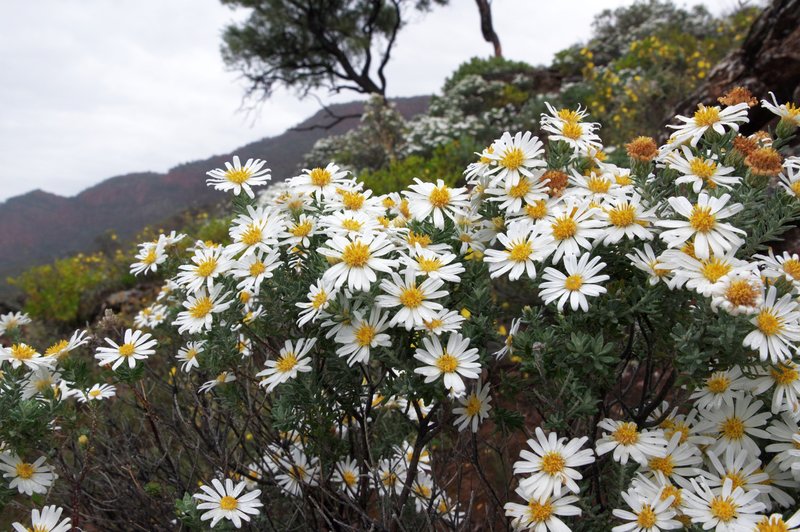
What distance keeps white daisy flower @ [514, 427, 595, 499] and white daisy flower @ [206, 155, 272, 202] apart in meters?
1.17

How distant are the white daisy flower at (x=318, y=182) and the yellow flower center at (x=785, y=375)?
130 centimetres

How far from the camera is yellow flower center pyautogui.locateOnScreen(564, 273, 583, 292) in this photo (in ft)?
4.15

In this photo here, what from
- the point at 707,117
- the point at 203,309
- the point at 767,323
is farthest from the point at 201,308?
the point at 707,117

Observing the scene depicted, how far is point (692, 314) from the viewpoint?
4.13 ft

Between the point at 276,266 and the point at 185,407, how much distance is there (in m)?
1.47

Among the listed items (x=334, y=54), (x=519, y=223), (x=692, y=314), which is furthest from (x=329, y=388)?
(x=334, y=54)

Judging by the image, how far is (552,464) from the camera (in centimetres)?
126

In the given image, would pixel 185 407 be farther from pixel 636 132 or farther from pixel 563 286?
pixel 636 132

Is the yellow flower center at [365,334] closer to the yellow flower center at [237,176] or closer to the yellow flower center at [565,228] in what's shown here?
the yellow flower center at [565,228]

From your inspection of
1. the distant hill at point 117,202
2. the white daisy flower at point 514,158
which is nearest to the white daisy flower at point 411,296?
the white daisy flower at point 514,158

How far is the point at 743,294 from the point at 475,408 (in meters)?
0.72

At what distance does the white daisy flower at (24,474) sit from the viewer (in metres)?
1.60

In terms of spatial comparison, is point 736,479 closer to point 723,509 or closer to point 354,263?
point 723,509

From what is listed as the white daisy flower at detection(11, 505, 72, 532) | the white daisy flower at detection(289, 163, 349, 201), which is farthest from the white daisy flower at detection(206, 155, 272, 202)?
the white daisy flower at detection(11, 505, 72, 532)
